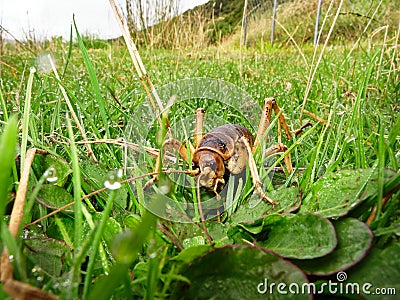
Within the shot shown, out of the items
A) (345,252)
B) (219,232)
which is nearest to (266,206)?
(219,232)

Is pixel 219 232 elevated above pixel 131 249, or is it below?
below

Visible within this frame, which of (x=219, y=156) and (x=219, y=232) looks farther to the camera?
(x=219, y=156)

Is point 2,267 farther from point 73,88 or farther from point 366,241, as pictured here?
point 73,88

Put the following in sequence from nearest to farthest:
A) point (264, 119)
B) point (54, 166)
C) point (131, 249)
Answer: point (131, 249)
point (54, 166)
point (264, 119)

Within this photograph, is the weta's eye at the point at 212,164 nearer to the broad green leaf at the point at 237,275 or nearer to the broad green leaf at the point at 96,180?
the broad green leaf at the point at 96,180

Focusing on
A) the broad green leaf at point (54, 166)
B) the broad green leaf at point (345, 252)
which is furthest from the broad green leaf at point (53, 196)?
the broad green leaf at point (345, 252)

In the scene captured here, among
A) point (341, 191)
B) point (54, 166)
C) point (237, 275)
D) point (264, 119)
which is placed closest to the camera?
point (237, 275)

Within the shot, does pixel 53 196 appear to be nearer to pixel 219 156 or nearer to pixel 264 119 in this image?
pixel 219 156
